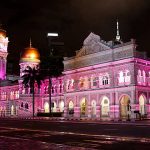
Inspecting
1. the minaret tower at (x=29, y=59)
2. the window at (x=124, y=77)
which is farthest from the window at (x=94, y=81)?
the minaret tower at (x=29, y=59)

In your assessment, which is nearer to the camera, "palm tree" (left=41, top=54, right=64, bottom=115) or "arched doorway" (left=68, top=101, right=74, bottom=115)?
"arched doorway" (left=68, top=101, right=74, bottom=115)

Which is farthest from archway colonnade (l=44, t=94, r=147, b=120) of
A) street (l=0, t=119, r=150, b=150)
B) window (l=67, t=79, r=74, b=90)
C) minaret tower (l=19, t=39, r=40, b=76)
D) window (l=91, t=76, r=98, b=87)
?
minaret tower (l=19, t=39, r=40, b=76)

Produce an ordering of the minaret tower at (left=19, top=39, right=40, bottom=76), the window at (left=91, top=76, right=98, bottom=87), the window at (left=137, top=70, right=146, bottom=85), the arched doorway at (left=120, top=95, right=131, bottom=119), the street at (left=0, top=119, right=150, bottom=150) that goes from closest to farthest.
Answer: the street at (left=0, top=119, right=150, bottom=150) < the window at (left=137, top=70, right=146, bottom=85) < the arched doorway at (left=120, top=95, right=131, bottom=119) < the window at (left=91, top=76, right=98, bottom=87) < the minaret tower at (left=19, top=39, right=40, bottom=76)

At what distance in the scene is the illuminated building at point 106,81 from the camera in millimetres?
53812

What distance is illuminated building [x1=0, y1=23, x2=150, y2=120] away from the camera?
53.8 metres

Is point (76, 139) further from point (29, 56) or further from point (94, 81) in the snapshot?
point (29, 56)

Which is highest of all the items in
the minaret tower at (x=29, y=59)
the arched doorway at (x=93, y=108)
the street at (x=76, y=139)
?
the minaret tower at (x=29, y=59)

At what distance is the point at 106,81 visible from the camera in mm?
58938

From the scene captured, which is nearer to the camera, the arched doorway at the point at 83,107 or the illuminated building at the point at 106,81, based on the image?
the illuminated building at the point at 106,81

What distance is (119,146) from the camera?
15875 mm

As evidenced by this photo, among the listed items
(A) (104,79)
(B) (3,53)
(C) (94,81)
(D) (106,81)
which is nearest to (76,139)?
(D) (106,81)

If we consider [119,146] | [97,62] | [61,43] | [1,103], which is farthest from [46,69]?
[119,146]

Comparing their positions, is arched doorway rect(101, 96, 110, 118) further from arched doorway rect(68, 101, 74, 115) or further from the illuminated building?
arched doorway rect(68, 101, 74, 115)

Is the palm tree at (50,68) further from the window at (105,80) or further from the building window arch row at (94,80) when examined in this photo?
the window at (105,80)
